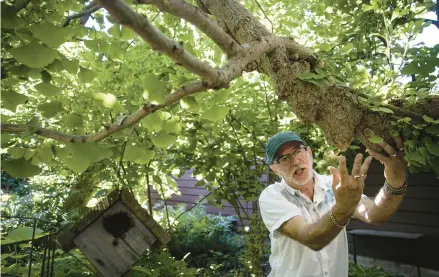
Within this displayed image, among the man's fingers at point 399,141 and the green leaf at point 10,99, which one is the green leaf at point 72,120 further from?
the man's fingers at point 399,141

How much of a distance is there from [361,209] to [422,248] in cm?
237

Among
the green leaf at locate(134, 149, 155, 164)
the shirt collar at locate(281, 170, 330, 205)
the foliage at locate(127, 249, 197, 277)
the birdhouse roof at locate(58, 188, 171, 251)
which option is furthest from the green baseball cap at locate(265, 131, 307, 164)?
the foliage at locate(127, 249, 197, 277)

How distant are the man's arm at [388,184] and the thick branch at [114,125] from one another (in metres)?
0.86

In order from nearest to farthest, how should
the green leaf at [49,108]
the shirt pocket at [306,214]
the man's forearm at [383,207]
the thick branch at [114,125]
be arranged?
1. the thick branch at [114,125]
2. the green leaf at [49,108]
3. the man's forearm at [383,207]
4. the shirt pocket at [306,214]

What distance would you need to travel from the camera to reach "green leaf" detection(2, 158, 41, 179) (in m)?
1.12

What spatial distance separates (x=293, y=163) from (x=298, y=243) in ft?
1.44

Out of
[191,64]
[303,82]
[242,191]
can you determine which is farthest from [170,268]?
[191,64]

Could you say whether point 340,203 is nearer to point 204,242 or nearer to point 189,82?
point 189,82

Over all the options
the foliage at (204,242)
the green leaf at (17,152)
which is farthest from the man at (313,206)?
the foliage at (204,242)

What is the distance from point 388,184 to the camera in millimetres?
1703

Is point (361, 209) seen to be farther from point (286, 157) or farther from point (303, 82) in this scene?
point (303, 82)

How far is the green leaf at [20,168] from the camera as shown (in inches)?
44.1

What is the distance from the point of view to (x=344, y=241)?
6.49ft

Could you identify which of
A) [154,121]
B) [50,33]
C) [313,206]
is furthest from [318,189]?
[50,33]
